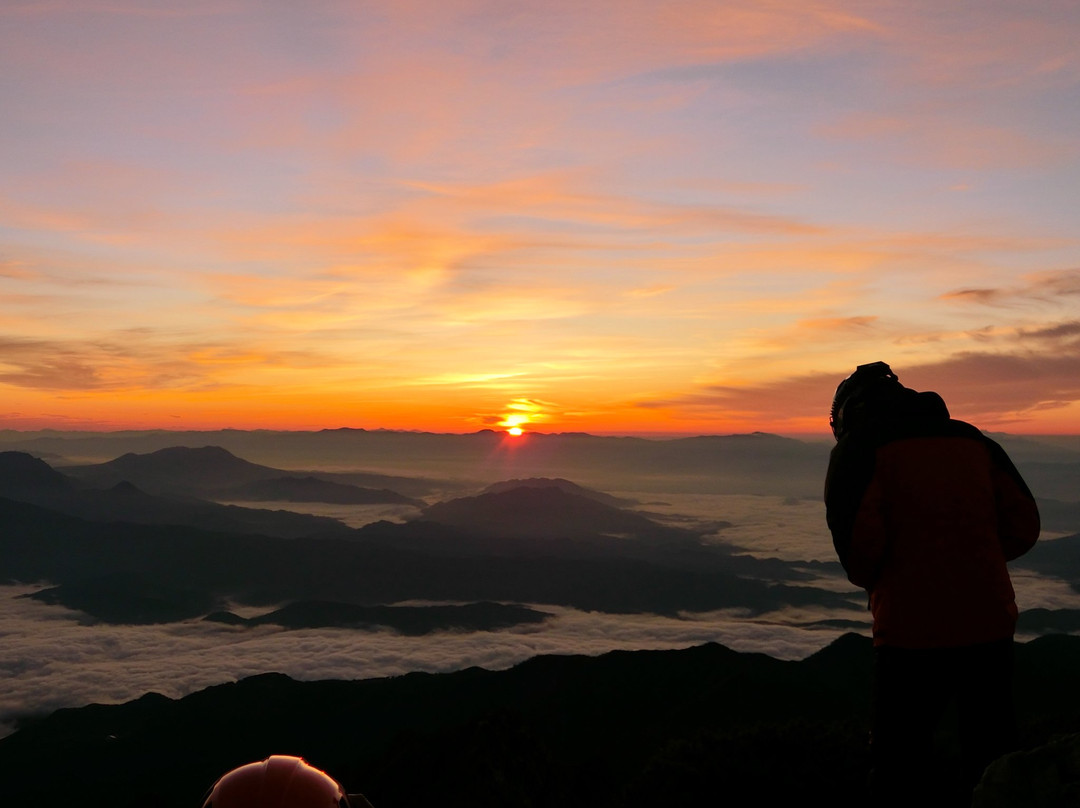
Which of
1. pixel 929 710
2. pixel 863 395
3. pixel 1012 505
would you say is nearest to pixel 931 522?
pixel 1012 505

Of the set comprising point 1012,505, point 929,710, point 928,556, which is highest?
point 1012,505

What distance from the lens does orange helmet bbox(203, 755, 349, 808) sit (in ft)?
15.6

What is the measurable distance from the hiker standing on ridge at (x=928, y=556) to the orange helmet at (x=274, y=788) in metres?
3.34

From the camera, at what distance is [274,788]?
→ 4.83 metres

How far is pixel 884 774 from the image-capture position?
5.47 meters

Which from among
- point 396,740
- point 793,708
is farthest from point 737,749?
point 793,708

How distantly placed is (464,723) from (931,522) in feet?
195

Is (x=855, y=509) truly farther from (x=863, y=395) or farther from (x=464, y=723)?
(x=464, y=723)

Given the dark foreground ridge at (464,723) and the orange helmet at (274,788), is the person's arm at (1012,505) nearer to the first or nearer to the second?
the orange helmet at (274,788)

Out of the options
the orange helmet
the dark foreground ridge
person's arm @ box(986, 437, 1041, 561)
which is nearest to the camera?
the orange helmet

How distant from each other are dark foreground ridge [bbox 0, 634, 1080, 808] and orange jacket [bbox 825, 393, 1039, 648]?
3200cm

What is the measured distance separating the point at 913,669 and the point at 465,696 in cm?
14279

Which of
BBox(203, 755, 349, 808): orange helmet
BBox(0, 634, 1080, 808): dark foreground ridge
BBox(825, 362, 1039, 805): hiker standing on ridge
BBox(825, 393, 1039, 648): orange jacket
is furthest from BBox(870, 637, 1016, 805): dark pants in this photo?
BBox(0, 634, 1080, 808): dark foreground ridge

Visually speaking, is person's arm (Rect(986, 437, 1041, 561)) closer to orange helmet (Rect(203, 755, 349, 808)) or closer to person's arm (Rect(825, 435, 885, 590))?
person's arm (Rect(825, 435, 885, 590))
